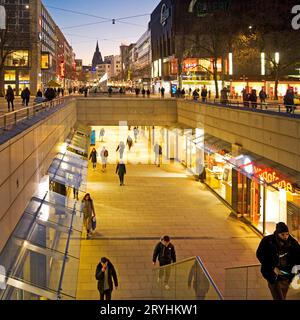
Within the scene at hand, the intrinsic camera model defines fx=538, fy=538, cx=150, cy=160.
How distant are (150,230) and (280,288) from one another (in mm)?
13804

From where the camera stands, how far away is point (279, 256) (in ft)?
22.5

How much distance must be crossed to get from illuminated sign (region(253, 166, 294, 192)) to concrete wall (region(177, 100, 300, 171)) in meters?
0.54

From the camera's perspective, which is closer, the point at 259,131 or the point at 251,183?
the point at 259,131

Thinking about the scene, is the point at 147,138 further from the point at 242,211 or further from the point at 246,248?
the point at 246,248

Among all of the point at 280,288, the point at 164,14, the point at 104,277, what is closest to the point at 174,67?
the point at 164,14

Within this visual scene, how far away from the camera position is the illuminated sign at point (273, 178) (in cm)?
1688

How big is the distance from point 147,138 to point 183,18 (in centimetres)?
2625

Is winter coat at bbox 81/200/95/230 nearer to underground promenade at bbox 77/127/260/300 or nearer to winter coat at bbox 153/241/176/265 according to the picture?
underground promenade at bbox 77/127/260/300

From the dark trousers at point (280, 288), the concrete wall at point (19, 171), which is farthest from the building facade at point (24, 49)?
the dark trousers at point (280, 288)

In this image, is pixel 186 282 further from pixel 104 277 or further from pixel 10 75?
pixel 10 75

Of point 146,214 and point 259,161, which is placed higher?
point 259,161

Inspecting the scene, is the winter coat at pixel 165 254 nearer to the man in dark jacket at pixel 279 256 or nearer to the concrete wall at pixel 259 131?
the concrete wall at pixel 259 131

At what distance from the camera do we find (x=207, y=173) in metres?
31.7
